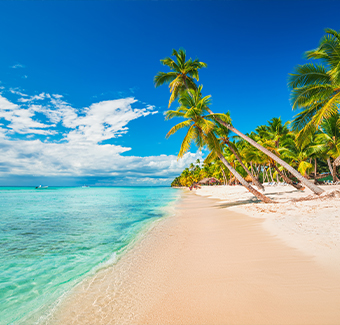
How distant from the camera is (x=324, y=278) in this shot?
2812 mm

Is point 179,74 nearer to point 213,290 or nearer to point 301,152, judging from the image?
point 213,290

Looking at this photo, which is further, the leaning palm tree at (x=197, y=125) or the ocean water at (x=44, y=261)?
the leaning palm tree at (x=197, y=125)

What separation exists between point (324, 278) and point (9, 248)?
8.07 m

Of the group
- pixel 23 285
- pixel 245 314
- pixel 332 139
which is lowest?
pixel 23 285

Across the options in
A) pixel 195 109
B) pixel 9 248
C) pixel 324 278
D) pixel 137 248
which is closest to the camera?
pixel 324 278

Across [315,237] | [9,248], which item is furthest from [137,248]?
[315,237]

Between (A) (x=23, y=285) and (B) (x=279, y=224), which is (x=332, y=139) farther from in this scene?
(A) (x=23, y=285)

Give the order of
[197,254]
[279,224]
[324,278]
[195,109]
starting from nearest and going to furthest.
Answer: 1. [324,278]
2. [197,254]
3. [279,224]
4. [195,109]

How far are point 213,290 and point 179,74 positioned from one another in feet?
55.8

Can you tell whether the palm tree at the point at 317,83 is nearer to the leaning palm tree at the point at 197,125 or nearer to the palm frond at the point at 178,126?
the leaning palm tree at the point at 197,125

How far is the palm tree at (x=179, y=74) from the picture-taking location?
16391 millimetres

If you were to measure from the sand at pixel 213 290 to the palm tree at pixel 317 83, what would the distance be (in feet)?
30.7

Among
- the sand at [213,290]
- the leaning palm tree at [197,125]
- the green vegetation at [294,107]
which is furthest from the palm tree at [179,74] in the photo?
the sand at [213,290]

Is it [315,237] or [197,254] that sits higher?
[315,237]
